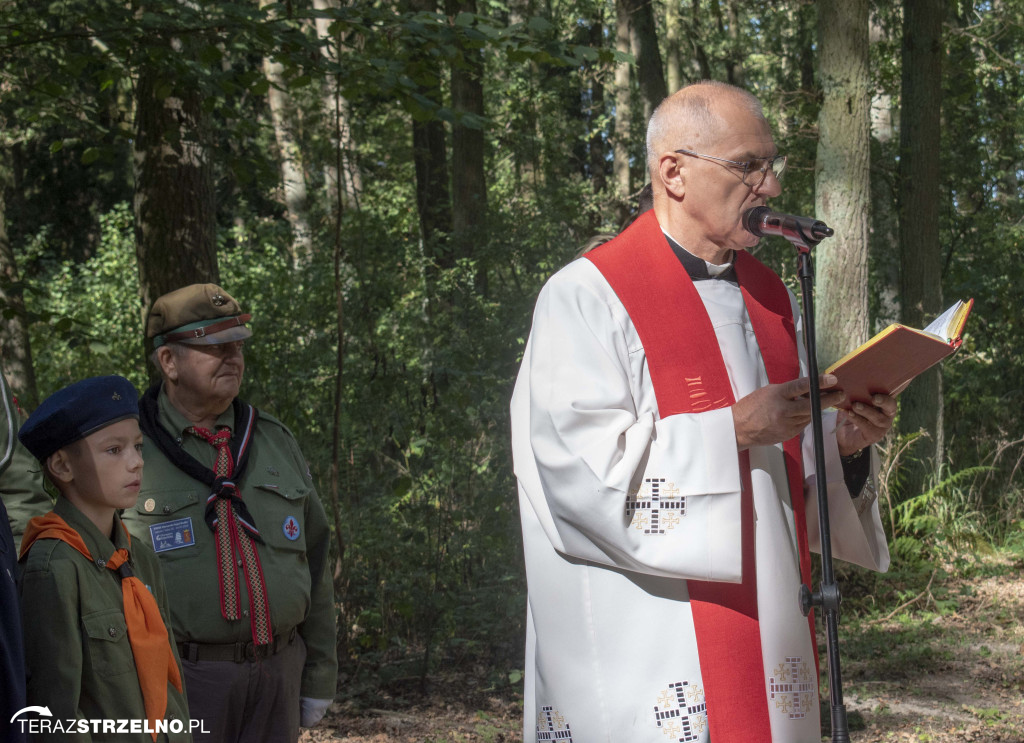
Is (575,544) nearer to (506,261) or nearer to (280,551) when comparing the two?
(280,551)

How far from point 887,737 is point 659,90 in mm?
11867

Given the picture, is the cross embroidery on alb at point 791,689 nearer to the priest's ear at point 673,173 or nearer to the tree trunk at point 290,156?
the priest's ear at point 673,173

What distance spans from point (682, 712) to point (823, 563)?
19.8 inches

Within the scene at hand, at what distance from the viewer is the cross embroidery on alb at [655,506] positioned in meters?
2.46

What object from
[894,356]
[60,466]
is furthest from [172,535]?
[894,356]

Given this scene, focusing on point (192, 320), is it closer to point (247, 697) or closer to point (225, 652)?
point (225, 652)

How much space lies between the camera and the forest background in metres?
5.91

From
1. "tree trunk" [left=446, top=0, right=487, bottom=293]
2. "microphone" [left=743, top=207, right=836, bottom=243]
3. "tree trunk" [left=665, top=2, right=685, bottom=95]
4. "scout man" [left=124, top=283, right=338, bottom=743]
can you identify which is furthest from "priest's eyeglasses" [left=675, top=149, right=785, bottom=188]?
"tree trunk" [left=665, top=2, right=685, bottom=95]

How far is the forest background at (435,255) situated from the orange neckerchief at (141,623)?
3.30m

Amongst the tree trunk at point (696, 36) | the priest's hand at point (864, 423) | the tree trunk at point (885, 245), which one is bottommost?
the priest's hand at point (864, 423)

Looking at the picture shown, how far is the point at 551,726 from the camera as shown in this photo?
8.45 feet

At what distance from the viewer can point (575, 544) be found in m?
2.51

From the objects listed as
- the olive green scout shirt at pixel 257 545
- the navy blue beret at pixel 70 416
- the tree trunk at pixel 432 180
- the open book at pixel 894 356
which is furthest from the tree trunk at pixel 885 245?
the navy blue beret at pixel 70 416

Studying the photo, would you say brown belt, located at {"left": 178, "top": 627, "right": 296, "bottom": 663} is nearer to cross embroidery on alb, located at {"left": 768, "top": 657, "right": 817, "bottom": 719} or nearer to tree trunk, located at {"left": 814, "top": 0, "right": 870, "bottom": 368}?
cross embroidery on alb, located at {"left": 768, "top": 657, "right": 817, "bottom": 719}
